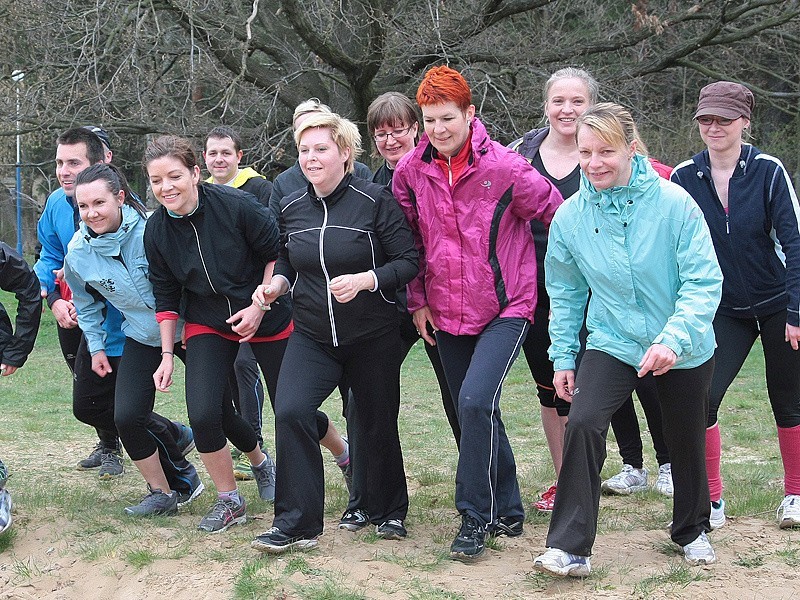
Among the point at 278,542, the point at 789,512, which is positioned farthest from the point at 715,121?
the point at 278,542

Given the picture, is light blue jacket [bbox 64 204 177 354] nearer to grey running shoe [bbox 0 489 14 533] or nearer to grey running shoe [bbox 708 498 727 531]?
grey running shoe [bbox 0 489 14 533]

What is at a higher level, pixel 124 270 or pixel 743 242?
pixel 743 242

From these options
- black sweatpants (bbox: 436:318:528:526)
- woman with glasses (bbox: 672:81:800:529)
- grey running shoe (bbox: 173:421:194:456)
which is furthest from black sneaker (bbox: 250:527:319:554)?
woman with glasses (bbox: 672:81:800:529)

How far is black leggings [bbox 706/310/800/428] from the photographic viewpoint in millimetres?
4988

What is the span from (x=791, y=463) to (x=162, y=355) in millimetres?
3444

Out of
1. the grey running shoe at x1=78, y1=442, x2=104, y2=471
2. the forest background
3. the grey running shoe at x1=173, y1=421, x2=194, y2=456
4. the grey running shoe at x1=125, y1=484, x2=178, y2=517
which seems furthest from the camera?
the forest background

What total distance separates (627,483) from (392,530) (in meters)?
1.77

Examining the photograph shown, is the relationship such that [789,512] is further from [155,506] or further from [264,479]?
[155,506]

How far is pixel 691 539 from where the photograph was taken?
4.53m

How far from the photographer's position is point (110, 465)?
7035 mm

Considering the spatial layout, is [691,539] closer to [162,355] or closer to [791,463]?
[791,463]

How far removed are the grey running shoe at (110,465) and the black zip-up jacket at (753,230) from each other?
434 cm

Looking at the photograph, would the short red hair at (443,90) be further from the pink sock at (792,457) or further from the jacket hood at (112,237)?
the pink sock at (792,457)

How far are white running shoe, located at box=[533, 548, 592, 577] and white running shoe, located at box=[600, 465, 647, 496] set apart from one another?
184 centimetres
